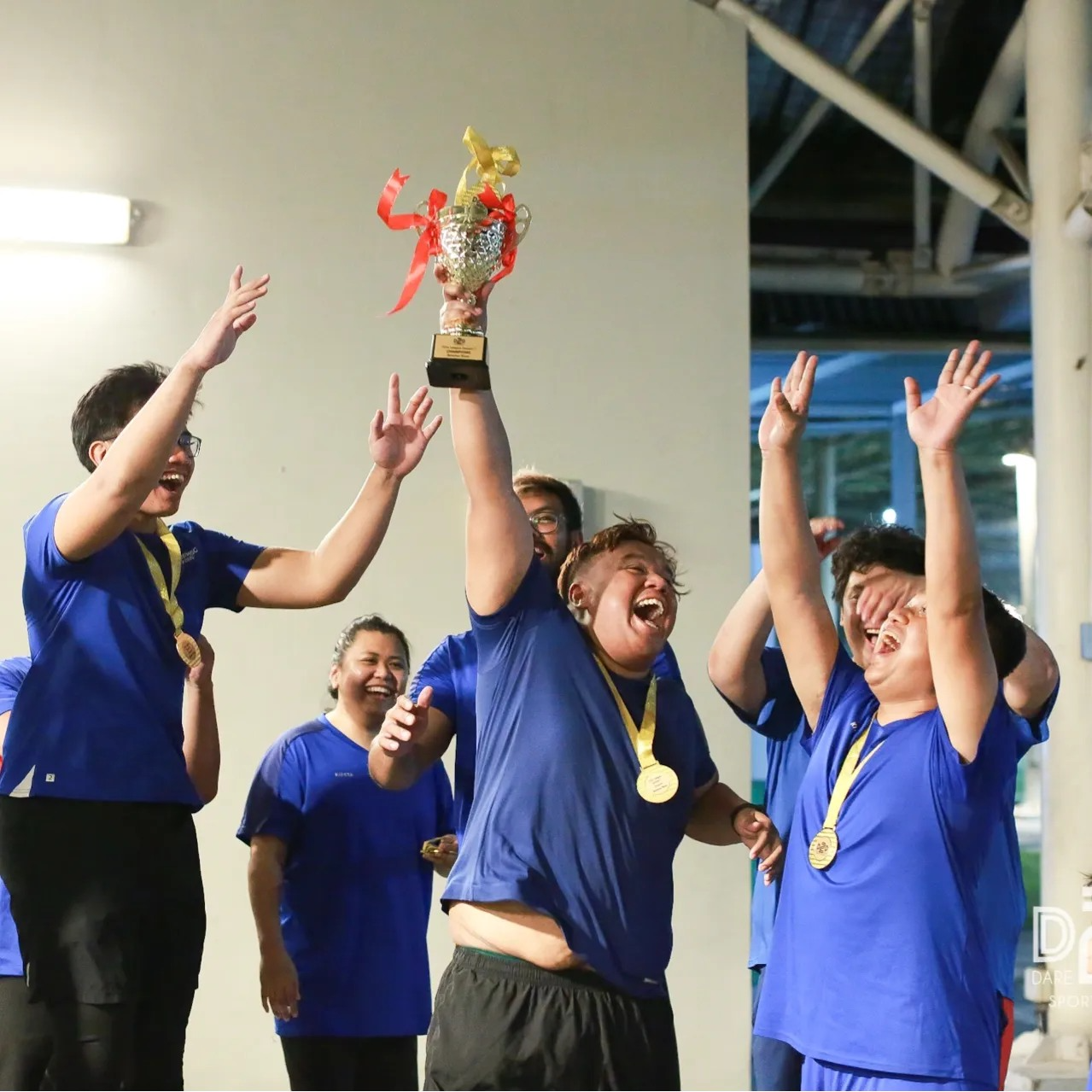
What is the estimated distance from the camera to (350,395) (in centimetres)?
473

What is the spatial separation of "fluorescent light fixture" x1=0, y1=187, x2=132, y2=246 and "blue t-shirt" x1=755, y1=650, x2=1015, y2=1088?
3.28 m

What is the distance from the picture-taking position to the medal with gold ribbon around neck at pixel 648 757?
219 centimetres

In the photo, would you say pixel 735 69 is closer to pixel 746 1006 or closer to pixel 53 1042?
pixel 746 1006

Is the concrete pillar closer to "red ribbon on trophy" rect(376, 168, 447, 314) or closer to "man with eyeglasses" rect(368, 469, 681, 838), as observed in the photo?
"man with eyeglasses" rect(368, 469, 681, 838)

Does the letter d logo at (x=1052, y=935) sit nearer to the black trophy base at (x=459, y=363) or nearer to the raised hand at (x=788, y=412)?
the raised hand at (x=788, y=412)

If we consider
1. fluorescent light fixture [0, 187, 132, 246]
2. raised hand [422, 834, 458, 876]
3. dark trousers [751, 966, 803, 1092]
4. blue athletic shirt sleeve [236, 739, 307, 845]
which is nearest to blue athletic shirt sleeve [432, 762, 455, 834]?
raised hand [422, 834, 458, 876]

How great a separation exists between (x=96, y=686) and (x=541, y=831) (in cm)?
78

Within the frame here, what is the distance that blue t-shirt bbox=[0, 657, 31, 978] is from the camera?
2.67 meters

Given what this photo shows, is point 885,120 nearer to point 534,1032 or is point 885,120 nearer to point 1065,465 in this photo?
point 1065,465

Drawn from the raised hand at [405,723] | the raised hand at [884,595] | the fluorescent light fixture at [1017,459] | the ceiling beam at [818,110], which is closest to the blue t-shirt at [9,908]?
the raised hand at [405,723]

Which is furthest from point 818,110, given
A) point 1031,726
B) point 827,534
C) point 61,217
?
point 1031,726

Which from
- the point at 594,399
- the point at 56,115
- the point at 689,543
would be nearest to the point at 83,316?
the point at 56,115

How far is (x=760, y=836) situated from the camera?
239cm

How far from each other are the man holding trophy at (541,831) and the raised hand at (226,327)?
0.94 ft
